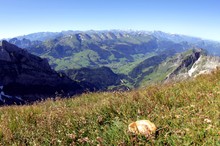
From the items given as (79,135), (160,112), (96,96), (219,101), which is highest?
(219,101)

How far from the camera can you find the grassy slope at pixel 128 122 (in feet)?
16.1

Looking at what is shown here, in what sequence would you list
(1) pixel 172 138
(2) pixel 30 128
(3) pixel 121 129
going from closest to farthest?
(1) pixel 172 138, (3) pixel 121 129, (2) pixel 30 128

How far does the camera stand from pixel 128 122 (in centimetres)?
582

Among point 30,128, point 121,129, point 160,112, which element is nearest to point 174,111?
point 160,112

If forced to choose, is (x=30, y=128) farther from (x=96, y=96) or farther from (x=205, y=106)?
(x=96, y=96)

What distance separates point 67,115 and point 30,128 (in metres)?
0.90

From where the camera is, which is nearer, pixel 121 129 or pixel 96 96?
pixel 121 129

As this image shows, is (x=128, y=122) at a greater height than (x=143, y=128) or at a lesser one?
lesser

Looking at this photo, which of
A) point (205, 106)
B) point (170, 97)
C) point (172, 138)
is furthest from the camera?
point (170, 97)

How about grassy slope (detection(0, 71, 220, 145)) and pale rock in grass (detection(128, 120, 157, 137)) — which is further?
pale rock in grass (detection(128, 120, 157, 137))

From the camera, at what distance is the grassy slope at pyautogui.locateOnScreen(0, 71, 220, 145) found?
4910 mm

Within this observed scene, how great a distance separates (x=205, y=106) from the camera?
19.7 feet

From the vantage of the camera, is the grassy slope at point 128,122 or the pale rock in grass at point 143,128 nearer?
the grassy slope at point 128,122

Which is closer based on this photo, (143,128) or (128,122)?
(143,128)
